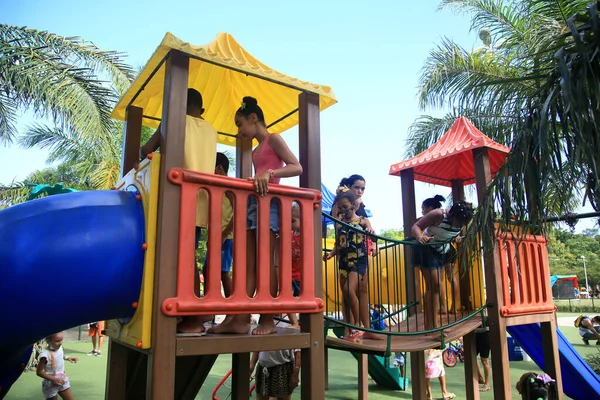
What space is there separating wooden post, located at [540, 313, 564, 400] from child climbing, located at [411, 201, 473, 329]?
187cm

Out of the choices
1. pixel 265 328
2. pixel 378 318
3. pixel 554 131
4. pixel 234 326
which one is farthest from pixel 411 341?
pixel 554 131

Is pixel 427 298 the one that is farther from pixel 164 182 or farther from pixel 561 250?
pixel 561 250

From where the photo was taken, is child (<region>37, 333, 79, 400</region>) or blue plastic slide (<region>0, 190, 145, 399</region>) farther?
child (<region>37, 333, 79, 400</region>)

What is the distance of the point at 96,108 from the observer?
9812 mm

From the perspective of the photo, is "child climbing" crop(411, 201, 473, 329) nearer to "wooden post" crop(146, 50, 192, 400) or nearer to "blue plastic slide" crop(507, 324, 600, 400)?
"blue plastic slide" crop(507, 324, 600, 400)

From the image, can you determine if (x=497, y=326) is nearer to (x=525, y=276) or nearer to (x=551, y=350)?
(x=525, y=276)

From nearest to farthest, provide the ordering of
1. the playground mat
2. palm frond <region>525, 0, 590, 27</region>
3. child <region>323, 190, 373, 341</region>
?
child <region>323, 190, 373, 341</region>, the playground mat, palm frond <region>525, 0, 590, 27</region>

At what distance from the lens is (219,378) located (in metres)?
9.04

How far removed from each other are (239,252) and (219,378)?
686 cm

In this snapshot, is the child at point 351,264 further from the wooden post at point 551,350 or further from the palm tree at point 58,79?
the palm tree at point 58,79

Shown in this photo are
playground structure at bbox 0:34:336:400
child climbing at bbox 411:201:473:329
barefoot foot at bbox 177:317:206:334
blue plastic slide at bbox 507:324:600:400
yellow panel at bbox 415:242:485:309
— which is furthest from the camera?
blue plastic slide at bbox 507:324:600:400

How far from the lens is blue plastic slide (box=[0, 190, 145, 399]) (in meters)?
2.57

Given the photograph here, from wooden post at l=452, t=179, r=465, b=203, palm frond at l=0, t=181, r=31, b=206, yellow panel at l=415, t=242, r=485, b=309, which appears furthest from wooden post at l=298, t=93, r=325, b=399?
palm frond at l=0, t=181, r=31, b=206

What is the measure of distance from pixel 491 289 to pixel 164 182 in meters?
4.07
